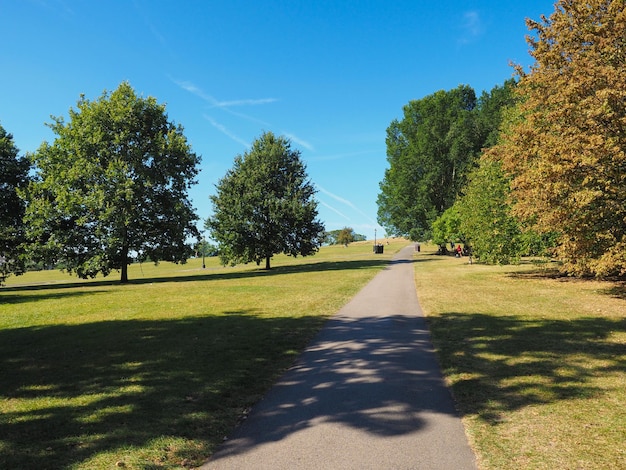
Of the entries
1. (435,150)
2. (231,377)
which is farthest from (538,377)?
(435,150)

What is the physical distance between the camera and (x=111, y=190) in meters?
27.1

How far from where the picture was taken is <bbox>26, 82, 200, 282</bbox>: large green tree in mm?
26781

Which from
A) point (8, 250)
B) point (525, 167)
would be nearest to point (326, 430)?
point (525, 167)

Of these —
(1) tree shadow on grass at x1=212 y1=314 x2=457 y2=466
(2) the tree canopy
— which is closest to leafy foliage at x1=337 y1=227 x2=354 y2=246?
(2) the tree canopy

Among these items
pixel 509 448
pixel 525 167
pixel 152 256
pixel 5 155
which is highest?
pixel 5 155

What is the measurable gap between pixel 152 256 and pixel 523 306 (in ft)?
82.0

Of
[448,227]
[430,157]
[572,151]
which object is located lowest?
[448,227]

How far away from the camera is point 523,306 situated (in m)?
13.3

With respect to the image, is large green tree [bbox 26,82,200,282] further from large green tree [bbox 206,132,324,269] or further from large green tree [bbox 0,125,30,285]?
large green tree [bbox 206,132,324,269]

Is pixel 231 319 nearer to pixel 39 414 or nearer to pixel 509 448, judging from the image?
pixel 39 414

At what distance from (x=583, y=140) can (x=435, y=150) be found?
36140 mm

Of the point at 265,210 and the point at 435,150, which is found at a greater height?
the point at 435,150

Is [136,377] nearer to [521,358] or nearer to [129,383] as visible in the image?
[129,383]

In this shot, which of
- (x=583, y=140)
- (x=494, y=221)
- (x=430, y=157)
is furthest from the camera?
(x=430, y=157)
